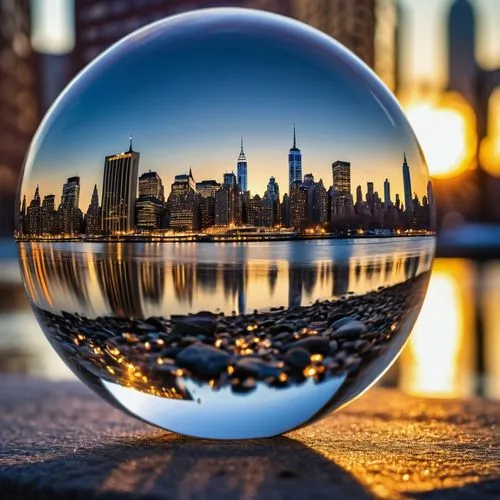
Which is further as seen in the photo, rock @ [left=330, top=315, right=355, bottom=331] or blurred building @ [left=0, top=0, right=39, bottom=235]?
blurred building @ [left=0, top=0, right=39, bottom=235]

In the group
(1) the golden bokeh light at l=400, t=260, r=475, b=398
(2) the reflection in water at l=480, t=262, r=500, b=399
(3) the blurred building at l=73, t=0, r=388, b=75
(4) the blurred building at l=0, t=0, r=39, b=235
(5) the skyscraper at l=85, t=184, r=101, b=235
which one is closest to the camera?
(5) the skyscraper at l=85, t=184, r=101, b=235


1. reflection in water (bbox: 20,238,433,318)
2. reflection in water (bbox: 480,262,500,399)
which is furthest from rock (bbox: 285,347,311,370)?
reflection in water (bbox: 480,262,500,399)

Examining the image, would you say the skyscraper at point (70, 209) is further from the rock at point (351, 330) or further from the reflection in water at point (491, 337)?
the reflection in water at point (491, 337)

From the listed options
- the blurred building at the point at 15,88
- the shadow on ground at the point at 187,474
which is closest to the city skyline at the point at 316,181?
the shadow on ground at the point at 187,474

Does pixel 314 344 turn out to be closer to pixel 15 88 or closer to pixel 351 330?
pixel 351 330

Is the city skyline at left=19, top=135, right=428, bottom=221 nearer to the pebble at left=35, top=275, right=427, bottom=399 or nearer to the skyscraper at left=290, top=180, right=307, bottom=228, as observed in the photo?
the skyscraper at left=290, top=180, right=307, bottom=228

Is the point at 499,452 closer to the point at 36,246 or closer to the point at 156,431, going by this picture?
the point at 156,431

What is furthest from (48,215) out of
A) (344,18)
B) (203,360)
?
(344,18)
